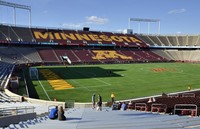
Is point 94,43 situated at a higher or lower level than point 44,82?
higher

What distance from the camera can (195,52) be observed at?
97.4 metres

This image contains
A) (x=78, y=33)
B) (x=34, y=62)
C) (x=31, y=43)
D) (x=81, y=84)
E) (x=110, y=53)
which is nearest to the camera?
(x=81, y=84)

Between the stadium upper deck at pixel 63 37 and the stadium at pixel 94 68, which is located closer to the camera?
the stadium at pixel 94 68

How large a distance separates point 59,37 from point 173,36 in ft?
167

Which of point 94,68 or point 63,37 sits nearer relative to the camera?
point 94,68

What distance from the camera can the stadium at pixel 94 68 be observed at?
84.4 feet

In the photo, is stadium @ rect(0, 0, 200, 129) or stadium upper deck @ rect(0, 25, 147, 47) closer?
stadium @ rect(0, 0, 200, 129)

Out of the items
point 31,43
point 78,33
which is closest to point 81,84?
point 31,43

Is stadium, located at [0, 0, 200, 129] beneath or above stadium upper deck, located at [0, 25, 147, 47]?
beneath

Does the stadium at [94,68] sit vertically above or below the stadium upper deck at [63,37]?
below

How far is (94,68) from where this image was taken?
6178 cm

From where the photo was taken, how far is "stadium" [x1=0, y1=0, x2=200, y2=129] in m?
25.7

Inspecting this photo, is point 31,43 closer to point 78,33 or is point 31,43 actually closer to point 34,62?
point 34,62

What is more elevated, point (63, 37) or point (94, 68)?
point (63, 37)
